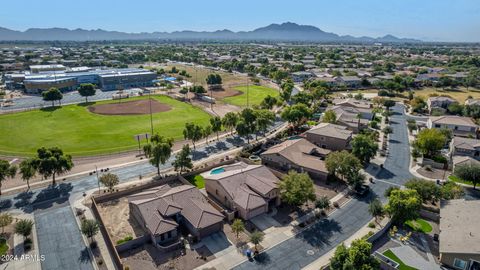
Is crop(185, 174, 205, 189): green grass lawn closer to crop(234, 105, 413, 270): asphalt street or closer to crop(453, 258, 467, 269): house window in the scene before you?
crop(234, 105, 413, 270): asphalt street

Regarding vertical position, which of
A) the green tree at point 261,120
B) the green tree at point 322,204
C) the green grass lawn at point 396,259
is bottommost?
the green grass lawn at point 396,259

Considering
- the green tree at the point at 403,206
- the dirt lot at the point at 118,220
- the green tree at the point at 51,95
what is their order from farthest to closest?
the green tree at the point at 51,95 < the dirt lot at the point at 118,220 < the green tree at the point at 403,206

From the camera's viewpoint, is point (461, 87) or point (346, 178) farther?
point (461, 87)

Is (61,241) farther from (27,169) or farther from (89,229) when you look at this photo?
(27,169)

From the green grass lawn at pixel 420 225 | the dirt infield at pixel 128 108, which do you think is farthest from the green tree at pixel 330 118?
the dirt infield at pixel 128 108

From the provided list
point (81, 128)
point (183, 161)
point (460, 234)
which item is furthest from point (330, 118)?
point (81, 128)

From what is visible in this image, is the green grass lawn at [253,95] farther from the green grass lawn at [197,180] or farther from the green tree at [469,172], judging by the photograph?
the green tree at [469,172]

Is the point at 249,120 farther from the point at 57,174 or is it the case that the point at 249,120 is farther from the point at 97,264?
the point at 97,264

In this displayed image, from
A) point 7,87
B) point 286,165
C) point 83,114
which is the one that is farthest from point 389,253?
point 7,87
